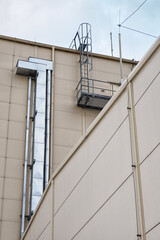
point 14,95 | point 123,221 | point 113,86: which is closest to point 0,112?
point 14,95

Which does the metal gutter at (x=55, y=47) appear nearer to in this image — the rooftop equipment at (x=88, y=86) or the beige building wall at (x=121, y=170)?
the rooftop equipment at (x=88, y=86)

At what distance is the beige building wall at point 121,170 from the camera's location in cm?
781

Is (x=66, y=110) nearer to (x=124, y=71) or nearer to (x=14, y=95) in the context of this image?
(x=14, y=95)

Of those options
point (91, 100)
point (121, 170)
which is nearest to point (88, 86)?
point (91, 100)

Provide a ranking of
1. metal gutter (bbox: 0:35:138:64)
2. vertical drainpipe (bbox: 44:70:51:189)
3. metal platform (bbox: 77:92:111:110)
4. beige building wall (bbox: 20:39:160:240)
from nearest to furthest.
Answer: beige building wall (bbox: 20:39:160:240) < vertical drainpipe (bbox: 44:70:51:189) < metal platform (bbox: 77:92:111:110) < metal gutter (bbox: 0:35:138:64)

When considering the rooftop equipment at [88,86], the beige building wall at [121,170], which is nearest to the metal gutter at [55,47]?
the rooftop equipment at [88,86]

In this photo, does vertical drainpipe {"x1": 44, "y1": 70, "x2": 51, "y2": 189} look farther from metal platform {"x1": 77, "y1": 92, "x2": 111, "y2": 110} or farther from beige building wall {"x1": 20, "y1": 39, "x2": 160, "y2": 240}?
beige building wall {"x1": 20, "y1": 39, "x2": 160, "y2": 240}

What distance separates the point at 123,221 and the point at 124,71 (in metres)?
17.0

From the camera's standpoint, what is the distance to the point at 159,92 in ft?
26.1

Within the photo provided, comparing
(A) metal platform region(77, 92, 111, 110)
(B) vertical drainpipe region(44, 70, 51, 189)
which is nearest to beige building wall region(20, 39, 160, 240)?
(B) vertical drainpipe region(44, 70, 51, 189)

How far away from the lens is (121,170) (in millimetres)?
8938

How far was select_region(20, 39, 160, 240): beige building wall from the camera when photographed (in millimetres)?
A: 7809

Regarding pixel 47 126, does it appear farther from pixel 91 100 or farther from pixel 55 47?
pixel 55 47

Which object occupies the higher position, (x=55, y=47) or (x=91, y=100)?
(x=55, y=47)
